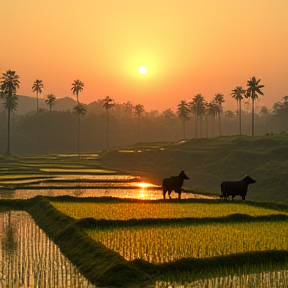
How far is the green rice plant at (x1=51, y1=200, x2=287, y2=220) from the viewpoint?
68.7ft

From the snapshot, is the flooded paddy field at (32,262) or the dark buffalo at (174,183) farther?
the dark buffalo at (174,183)

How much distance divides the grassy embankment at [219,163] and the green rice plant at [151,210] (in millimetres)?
16918

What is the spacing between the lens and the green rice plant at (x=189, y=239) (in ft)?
46.2

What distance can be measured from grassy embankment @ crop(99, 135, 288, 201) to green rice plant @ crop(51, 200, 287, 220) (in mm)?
16918

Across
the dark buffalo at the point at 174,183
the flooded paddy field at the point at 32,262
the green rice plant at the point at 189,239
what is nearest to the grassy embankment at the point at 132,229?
the green rice plant at the point at 189,239

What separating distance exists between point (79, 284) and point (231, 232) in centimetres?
767

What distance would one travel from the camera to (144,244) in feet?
50.0

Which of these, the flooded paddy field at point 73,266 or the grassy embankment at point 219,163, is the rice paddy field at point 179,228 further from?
the grassy embankment at point 219,163

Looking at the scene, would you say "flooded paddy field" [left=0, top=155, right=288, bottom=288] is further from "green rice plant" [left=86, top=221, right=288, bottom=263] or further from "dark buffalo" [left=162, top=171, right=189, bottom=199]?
"dark buffalo" [left=162, top=171, right=189, bottom=199]

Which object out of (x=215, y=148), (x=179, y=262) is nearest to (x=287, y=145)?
(x=215, y=148)

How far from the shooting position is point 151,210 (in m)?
22.6

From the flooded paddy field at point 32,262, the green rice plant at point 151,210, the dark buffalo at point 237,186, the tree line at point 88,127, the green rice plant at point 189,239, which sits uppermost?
the tree line at point 88,127

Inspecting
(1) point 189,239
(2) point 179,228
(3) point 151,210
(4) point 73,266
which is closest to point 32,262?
(4) point 73,266

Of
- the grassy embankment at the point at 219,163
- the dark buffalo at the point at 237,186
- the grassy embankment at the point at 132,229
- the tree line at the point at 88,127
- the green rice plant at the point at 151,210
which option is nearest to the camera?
the grassy embankment at the point at 132,229
